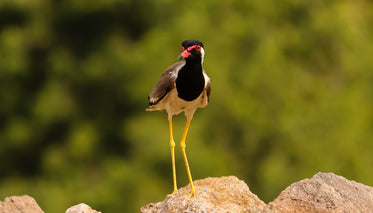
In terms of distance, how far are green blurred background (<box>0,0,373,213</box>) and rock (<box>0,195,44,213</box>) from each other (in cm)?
958

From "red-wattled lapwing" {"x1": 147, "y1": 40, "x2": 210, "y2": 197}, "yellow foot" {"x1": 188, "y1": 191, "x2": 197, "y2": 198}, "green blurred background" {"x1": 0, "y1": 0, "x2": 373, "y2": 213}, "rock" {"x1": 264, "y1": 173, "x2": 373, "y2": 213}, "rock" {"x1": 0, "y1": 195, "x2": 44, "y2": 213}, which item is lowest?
"rock" {"x1": 264, "y1": 173, "x2": 373, "y2": 213}

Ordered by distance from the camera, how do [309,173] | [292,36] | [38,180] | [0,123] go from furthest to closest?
[292,36] → [0,123] → [38,180] → [309,173]

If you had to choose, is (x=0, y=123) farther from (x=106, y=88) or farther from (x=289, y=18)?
(x=289, y=18)

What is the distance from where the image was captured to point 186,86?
597 cm

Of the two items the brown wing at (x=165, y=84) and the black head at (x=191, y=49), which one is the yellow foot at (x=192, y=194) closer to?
the brown wing at (x=165, y=84)

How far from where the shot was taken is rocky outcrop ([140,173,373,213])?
5.42m

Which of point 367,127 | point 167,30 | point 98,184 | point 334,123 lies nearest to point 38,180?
point 98,184

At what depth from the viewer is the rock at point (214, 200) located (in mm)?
5689

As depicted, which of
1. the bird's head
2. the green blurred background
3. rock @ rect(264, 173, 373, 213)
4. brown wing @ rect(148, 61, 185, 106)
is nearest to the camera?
rock @ rect(264, 173, 373, 213)

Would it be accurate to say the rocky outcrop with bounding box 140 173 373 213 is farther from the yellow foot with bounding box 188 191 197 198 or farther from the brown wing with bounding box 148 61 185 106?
the brown wing with bounding box 148 61 185 106

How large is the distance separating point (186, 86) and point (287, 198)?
1379 mm

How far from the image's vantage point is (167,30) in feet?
67.5

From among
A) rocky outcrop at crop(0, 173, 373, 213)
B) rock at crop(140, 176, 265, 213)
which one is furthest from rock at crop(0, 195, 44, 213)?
rock at crop(140, 176, 265, 213)

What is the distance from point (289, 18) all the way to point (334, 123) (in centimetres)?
575
